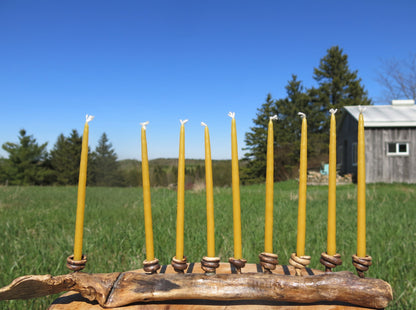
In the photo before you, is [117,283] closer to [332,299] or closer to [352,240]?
[332,299]

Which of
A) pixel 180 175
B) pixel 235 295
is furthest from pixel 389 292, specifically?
pixel 180 175

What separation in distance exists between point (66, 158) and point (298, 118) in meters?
21.8

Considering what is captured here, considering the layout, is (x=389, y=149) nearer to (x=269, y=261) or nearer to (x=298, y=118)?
(x=298, y=118)

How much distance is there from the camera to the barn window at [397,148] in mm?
14766

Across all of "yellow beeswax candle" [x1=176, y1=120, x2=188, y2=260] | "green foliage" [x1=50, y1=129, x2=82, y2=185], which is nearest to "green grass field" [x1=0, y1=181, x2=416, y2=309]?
"yellow beeswax candle" [x1=176, y1=120, x2=188, y2=260]

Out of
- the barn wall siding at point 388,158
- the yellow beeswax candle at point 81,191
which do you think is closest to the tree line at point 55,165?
the barn wall siding at point 388,158

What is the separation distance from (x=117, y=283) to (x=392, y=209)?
22.4 ft

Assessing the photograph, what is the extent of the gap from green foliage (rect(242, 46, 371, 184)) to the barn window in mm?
6701

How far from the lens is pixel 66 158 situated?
1029 inches

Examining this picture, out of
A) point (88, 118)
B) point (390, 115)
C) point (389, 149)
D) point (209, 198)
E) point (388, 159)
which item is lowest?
point (209, 198)

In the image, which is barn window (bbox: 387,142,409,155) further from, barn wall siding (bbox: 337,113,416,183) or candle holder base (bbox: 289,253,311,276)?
candle holder base (bbox: 289,253,311,276)

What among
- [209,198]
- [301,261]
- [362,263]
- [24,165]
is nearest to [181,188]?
[209,198]

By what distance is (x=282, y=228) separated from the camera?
470 cm

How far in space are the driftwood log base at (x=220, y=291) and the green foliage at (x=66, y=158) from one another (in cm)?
2735
